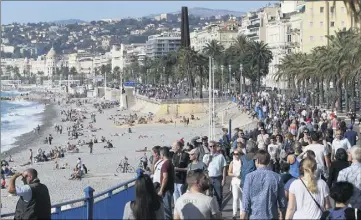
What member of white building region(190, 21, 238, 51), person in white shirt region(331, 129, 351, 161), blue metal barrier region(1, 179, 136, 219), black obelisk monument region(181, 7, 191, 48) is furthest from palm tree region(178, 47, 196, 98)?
blue metal barrier region(1, 179, 136, 219)

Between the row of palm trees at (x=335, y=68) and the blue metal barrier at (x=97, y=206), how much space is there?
1947 cm

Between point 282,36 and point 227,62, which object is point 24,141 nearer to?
point 227,62

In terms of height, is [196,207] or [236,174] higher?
[196,207]

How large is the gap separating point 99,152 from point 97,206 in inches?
1562

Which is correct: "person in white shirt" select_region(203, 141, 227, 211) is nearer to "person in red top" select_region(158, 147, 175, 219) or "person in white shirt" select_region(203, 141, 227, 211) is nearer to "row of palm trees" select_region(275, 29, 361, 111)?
"person in red top" select_region(158, 147, 175, 219)

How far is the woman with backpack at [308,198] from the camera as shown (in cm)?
653

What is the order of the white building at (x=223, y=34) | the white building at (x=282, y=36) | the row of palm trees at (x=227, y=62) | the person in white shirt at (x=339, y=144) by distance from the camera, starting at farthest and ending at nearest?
1. the white building at (x=223, y=34)
2. the white building at (x=282, y=36)
3. the row of palm trees at (x=227, y=62)
4. the person in white shirt at (x=339, y=144)

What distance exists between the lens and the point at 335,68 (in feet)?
133

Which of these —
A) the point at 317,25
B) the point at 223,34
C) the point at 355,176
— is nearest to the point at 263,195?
the point at 355,176

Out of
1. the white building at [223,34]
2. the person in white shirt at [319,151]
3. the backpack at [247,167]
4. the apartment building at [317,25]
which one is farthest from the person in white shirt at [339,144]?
the white building at [223,34]

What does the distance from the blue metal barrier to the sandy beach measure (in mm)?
15853

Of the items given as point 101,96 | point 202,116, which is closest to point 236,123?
point 202,116

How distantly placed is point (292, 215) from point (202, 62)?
82.5 meters

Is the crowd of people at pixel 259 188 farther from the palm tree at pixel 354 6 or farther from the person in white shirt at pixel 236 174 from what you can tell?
the palm tree at pixel 354 6
